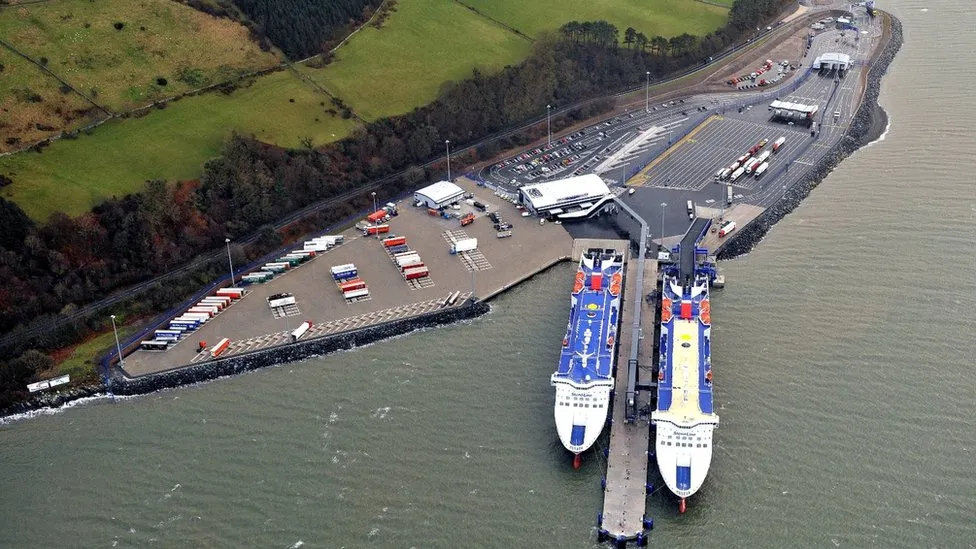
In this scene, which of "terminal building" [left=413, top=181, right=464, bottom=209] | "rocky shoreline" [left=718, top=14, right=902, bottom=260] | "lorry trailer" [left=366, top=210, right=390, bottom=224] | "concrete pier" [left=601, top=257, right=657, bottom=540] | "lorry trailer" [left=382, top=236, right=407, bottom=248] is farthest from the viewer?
"terminal building" [left=413, top=181, right=464, bottom=209]

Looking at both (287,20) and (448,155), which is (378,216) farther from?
(287,20)

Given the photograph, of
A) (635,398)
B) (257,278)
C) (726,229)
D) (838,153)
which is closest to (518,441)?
(635,398)

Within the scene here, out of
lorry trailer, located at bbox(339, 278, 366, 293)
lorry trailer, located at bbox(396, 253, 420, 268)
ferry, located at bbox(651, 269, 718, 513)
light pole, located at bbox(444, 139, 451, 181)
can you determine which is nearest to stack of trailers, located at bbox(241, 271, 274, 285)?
lorry trailer, located at bbox(339, 278, 366, 293)

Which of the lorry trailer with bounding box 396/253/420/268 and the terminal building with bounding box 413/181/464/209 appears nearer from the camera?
the lorry trailer with bounding box 396/253/420/268

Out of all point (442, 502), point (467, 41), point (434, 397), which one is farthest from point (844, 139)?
point (442, 502)

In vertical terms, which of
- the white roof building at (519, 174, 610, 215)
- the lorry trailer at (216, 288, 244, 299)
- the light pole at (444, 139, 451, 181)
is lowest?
the lorry trailer at (216, 288, 244, 299)

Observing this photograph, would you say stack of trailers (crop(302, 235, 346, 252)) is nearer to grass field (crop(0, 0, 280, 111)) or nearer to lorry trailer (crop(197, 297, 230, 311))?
lorry trailer (crop(197, 297, 230, 311))

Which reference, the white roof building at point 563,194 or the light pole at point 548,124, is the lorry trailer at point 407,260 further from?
the light pole at point 548,124
